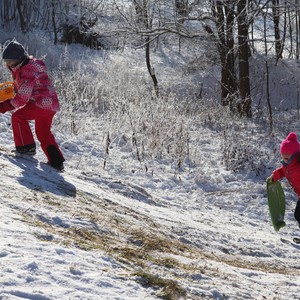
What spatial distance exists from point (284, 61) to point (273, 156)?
12902 mm

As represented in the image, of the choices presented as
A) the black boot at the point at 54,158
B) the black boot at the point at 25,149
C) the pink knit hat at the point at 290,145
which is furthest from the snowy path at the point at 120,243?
Answer: the pink knit hat at the point at 290,145

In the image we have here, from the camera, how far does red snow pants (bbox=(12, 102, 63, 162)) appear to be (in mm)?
6195

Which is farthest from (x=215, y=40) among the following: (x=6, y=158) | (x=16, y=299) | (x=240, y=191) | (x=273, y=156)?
(x=16, y=299)

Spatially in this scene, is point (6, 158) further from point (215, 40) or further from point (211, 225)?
point (215, 40)

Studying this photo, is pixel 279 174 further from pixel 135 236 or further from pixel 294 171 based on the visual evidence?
pixel 135 236

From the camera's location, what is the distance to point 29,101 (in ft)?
20.2

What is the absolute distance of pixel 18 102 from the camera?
6.03 meters

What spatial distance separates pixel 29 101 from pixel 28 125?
0.34 meters

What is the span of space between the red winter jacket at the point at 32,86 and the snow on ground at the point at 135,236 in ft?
2.23

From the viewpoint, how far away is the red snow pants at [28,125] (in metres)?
6.20

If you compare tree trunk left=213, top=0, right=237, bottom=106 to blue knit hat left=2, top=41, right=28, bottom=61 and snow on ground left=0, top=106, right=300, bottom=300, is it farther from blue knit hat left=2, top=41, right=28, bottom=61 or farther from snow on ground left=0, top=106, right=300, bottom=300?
blue knit hat left=2, top=41, right=28, bottom=61

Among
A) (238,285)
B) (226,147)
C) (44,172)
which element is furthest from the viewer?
(226,147)

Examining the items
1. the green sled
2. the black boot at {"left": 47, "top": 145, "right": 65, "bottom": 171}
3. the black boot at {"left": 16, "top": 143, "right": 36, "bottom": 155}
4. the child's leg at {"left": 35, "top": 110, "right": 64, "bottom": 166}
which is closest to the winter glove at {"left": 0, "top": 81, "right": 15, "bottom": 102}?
the child's leg at {"left": 35, "top": 110, "right": 64, "bottom": 166}

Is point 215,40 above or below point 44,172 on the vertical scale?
above
